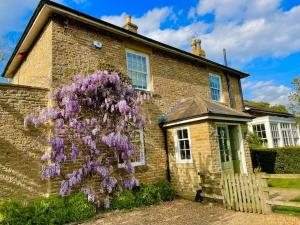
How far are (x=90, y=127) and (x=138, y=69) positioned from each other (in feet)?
14.4

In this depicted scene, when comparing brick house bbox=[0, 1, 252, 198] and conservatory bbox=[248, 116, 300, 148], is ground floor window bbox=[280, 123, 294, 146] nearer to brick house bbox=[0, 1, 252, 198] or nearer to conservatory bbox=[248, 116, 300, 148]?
conservatory bbox=[248, 116, 300, 148]

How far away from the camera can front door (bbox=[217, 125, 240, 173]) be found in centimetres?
1121

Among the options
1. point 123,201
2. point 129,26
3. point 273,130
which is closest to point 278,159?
point 273,130

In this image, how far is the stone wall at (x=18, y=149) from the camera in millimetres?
7375

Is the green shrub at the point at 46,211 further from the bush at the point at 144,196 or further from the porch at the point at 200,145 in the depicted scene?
the porch at the point at 200,145

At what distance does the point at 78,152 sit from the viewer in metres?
8.43

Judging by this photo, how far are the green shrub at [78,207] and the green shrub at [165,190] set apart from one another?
9.51 ft

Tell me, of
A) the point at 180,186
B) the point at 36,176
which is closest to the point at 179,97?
the point at 180,186

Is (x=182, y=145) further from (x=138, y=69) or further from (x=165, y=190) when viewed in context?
(x=138, y=69)

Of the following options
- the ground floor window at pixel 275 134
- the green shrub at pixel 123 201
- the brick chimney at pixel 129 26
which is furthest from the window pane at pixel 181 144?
the ground floor window at pixel 275 134

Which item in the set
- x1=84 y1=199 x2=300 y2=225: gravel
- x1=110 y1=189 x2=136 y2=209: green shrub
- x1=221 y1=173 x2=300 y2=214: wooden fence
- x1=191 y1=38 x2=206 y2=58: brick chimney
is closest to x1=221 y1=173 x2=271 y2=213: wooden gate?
x1=221 y1=173 x2=300 y2=214: wooden fence

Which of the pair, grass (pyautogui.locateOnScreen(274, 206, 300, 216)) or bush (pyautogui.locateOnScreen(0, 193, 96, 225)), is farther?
grass (pyautogui.locateOnScreen(274, 206, 300, 216))

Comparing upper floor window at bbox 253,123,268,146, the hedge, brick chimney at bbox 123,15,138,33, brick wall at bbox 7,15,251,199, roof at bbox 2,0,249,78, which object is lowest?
the hedge

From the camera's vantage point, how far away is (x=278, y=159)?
15766 millimetres
